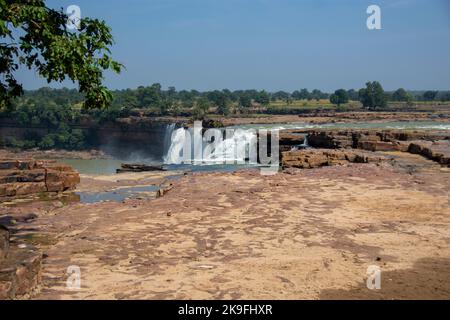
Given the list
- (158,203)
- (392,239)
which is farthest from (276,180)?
(392,239)

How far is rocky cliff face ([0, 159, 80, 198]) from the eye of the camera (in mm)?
16031

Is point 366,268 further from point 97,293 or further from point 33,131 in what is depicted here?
point 33,131

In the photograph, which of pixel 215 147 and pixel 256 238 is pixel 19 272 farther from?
pixel 215 147

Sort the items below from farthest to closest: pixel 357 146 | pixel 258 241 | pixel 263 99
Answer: pixel 263 99 → pixel 357 146 → pixel 258 241

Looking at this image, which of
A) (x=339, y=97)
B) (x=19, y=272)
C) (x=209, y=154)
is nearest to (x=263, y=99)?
(x=339, y=97)

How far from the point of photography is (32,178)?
1678 cm

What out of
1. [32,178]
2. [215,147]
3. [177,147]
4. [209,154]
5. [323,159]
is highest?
[323,159]

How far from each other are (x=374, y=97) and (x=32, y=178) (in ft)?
200

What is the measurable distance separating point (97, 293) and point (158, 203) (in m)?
6.33

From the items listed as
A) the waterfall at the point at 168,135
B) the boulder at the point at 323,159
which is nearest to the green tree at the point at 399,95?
the waterfall at the point at 168,135

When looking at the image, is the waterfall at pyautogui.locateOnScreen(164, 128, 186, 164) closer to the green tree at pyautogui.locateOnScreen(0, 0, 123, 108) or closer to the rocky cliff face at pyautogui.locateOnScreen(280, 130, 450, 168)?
the rocky cliff face at pyautogui.locateOnScreen(280, 130, 450, 168)

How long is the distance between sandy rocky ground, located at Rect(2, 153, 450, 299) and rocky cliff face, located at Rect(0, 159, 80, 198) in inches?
116

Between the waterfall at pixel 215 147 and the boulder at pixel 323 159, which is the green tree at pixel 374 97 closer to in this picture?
the waterfall at pixel 215 147

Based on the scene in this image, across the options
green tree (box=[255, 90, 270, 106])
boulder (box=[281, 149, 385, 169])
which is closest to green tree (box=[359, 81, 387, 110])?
green tree (box=[255, 90, 270, 106])
